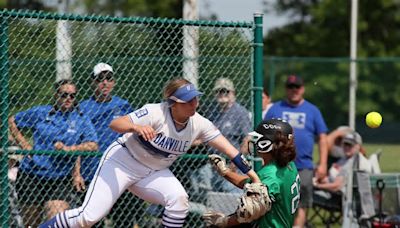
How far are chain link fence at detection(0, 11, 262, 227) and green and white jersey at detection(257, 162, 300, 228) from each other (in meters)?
2.10

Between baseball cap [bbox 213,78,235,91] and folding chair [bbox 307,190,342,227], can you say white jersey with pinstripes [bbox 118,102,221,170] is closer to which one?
baseball cap [bbox 213,78,235,91]

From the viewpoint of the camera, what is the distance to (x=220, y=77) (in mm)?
10773

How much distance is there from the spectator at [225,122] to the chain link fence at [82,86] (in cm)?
6

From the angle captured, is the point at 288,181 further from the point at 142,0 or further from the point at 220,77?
the point at 142,0

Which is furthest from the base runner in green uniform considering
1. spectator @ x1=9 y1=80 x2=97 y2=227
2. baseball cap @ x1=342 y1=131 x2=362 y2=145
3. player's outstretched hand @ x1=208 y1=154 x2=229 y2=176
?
baseball cap @ x1=342 y1=131 x2=362 y2=145

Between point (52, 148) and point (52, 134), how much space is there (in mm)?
123

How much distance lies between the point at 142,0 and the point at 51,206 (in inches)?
1276

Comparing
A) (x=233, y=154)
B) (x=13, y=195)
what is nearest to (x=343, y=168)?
A: (x=233, y=154)

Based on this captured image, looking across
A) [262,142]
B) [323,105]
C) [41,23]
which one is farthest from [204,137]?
[323,105]

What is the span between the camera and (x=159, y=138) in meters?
8.33

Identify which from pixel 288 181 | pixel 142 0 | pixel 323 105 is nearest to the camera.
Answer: pixel 288 181

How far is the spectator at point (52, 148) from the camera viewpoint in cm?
947

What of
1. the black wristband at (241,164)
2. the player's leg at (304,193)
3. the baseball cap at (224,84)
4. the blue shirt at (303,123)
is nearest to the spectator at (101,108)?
the baseball cap at (224,84)

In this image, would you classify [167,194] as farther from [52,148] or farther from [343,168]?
[343,168]
